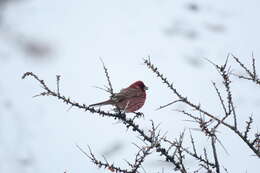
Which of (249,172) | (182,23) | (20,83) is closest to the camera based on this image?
(249,172)

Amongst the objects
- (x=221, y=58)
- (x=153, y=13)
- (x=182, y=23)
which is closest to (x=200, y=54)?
(x=221, y=58)

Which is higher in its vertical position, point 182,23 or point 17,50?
point 182,23

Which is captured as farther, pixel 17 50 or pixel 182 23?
pixel 182 23

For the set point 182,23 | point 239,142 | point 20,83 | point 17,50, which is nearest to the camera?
point 239,142

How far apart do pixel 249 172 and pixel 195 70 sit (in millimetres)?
3485

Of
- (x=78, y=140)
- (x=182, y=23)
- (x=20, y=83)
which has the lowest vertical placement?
(x=78, y=140)

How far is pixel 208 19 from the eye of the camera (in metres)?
12.2

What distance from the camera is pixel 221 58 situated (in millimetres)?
10984

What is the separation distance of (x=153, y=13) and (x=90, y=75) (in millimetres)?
2890

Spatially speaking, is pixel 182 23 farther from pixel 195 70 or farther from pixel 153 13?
pixel 195 70

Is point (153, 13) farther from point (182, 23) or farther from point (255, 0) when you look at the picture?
point (255, 0)

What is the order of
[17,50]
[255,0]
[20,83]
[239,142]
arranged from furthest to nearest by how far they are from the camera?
[255,0], [17,50], [20,83], [239,142]

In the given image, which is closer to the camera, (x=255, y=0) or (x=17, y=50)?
(x=17, y=50)

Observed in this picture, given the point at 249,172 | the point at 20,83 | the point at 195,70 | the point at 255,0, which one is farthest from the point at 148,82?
the point at 255,0
